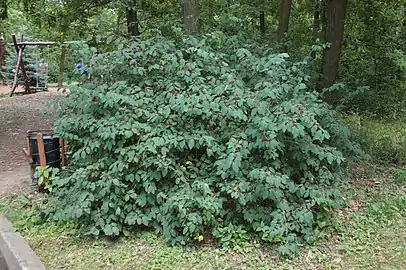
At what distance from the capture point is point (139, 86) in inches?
163

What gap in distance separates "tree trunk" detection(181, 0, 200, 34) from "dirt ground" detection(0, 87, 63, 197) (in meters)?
1.98

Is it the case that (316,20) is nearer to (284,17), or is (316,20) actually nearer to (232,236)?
(284,17)

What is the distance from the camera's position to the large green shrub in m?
3.55

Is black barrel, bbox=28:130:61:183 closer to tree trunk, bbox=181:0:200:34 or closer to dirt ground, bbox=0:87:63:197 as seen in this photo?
dirt ground, bbox=0:87:63:197

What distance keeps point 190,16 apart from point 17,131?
446cm

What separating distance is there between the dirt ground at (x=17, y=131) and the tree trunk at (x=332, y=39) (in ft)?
14.6

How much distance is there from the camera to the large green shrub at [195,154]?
3.55m

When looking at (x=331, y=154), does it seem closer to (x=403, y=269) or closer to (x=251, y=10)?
(x=403, y=269)

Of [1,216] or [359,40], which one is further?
[359,40]

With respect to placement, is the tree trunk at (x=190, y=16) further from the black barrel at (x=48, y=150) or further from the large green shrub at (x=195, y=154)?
the black barrel at (x=48, y=150)

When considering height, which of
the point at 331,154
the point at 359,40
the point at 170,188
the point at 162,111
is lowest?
the point at 170,188

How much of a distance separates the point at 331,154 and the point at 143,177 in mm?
1730

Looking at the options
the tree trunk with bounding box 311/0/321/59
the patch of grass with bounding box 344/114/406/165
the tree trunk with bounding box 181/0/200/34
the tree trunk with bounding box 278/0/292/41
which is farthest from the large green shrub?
the tree trunk with bounding box 311/0/321/59

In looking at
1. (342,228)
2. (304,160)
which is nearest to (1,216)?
(304,160)
